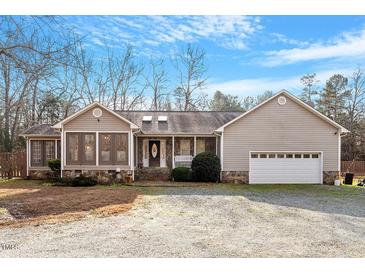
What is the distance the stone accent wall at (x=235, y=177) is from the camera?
1574 centimetres

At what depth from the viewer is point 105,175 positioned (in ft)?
50.3

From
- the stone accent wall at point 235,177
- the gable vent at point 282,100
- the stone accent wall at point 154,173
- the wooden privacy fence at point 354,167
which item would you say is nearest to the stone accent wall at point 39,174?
the stone accent wall at point 154,173

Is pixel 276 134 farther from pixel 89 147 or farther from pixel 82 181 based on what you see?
pixel 82 181

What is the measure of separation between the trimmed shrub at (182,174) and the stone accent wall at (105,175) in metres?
2.56

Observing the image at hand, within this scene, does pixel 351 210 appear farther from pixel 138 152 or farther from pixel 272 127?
pixel 138 152

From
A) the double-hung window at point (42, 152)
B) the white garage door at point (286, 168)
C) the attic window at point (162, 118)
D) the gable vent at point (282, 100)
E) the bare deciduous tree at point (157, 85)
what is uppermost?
the bare deciduous tree at point (157, 85)

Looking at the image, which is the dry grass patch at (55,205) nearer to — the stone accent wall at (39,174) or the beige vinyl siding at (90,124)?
the beige vinyl siding at (90,124)

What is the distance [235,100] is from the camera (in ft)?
105

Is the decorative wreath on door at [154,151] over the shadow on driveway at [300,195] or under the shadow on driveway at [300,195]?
over

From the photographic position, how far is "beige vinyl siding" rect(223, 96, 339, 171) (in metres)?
15.7

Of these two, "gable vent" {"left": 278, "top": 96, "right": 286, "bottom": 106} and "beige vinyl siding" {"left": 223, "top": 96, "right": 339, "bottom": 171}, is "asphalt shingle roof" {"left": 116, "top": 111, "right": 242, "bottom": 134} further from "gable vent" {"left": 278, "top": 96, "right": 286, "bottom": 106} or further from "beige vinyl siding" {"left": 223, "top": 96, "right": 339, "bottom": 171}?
"gable vent" {"left": 278, "top": 96, "right": 286, "bottom": 106}

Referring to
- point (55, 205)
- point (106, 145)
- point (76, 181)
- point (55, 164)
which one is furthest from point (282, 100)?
point (55, 164)

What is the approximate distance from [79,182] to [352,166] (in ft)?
64.8

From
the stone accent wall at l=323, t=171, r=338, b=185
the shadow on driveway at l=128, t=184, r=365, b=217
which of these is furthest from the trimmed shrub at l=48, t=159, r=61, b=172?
the stone accent wall at l=323, t=171, r=338, b=185
